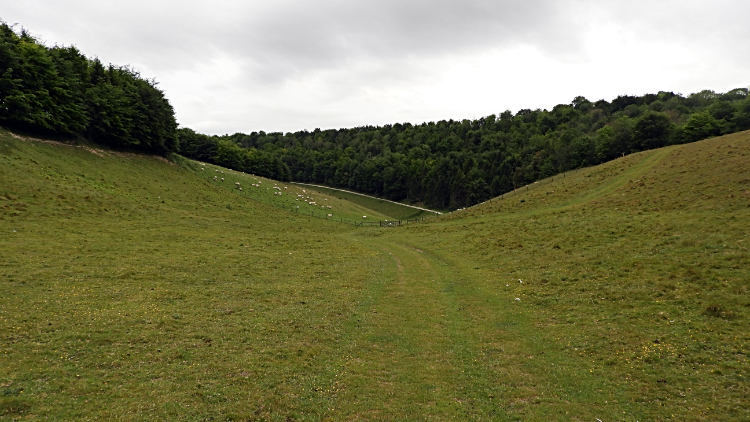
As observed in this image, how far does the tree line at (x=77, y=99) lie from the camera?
53.3 meters

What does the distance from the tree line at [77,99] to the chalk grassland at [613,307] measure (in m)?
65.2

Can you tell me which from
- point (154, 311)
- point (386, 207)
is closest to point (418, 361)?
point (154, 311)

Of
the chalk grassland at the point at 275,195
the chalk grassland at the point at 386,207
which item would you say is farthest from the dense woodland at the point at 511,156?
the chalk grassland at the point at 275,195

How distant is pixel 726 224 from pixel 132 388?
40.2 m

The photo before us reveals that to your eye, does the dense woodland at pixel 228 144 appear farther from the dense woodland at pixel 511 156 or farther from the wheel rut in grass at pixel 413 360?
the wheel rut in grass at pixel 413 360

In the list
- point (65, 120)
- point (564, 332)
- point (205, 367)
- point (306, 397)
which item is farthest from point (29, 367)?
point (65, 120)

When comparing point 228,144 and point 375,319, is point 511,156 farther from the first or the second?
point 375,319

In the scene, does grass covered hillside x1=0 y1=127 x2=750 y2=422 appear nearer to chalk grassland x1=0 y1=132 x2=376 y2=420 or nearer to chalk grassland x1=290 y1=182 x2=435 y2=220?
chalk grassland x1=0 y1=132 x2=376 y2=420

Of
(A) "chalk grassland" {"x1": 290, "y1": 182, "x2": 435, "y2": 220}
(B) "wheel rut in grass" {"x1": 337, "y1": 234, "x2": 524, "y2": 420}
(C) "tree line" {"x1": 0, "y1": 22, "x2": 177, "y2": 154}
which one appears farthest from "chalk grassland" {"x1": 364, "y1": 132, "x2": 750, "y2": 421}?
(A) "chalk grassland" {"x1": 290, "y1": 182, "x2": 435, "y2": 220}

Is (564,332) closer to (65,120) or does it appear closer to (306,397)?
(306,397)

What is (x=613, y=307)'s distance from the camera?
731 inches

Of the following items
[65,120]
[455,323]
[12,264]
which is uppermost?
[65,120]

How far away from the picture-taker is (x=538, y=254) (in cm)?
3180

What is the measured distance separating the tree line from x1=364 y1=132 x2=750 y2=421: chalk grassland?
65170 mm
